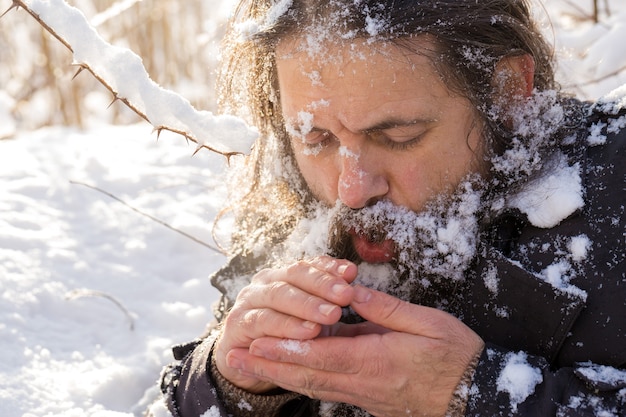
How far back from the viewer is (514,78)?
1942 mm

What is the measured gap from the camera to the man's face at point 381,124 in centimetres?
173

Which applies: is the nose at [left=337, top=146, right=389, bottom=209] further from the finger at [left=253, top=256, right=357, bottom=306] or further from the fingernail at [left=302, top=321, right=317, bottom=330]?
the fingernail at [left=302, top=321, right=317, bottom=330]

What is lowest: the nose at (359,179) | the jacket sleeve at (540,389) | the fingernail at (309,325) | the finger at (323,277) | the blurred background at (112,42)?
the jacket sleeve at (540,389)

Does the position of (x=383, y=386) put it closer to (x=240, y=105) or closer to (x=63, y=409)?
(x=63, y=409)

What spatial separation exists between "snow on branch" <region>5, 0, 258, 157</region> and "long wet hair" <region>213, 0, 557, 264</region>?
434 millimetres

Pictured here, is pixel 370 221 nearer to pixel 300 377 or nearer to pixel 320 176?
pixel 320 176

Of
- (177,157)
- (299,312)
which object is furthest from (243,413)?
(177,157)

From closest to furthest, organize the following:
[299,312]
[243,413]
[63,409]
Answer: [299,312], [243,413], [63,409]

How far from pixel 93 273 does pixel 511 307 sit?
1782mm

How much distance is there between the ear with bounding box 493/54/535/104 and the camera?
1920 mm

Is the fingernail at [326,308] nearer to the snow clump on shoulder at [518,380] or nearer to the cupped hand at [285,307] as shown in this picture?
the cupped hand at [285,307]

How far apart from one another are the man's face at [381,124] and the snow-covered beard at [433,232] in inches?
1.1

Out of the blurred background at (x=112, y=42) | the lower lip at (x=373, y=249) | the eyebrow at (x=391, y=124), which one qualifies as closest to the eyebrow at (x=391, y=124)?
the eyebrow at (x=391, y=124)

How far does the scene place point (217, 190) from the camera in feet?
10.8
